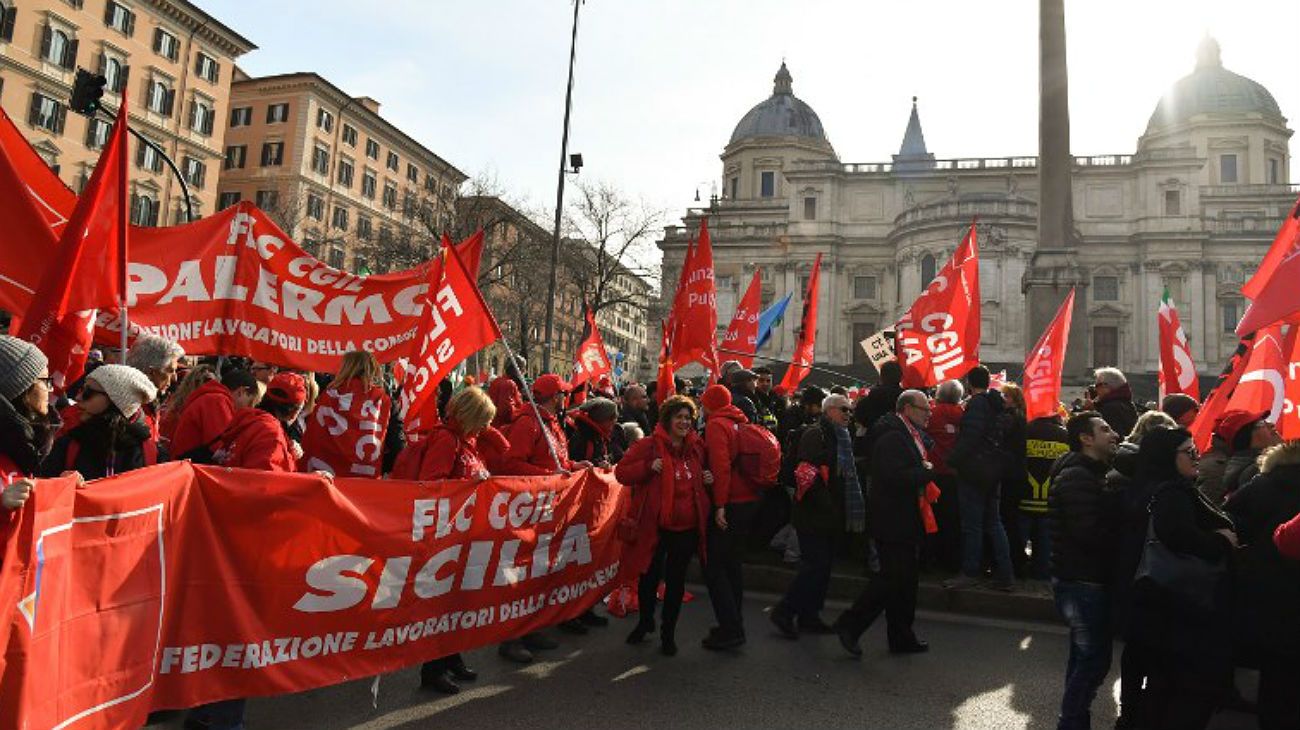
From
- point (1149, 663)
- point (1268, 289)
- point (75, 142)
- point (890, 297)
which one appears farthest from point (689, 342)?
point (890, 297)

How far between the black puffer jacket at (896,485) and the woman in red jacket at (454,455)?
9.02 feet

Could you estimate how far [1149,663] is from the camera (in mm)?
4125

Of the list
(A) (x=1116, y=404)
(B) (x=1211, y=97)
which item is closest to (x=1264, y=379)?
(A) (x=1116, y=404)

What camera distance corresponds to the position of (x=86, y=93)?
11852mm

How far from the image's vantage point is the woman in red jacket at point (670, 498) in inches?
231

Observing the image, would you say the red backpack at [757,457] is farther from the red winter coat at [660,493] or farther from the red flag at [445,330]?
the red flag at [445,330]

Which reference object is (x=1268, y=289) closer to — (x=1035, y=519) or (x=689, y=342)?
(x=1035, y=519)

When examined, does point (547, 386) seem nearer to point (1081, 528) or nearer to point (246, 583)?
point (246, 583)

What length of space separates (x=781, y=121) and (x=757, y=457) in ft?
245

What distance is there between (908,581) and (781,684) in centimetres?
126

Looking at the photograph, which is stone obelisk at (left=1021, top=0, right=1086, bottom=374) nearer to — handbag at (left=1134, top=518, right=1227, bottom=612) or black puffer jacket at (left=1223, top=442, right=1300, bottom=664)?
black puffer jacket at (left=1223, top=442, right=1300, bottom=664)

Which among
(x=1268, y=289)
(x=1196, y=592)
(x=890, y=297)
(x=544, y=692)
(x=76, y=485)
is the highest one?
(x=890, y=297)

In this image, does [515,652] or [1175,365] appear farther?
[1175,365]

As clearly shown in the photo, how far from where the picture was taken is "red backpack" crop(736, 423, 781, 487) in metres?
6.06
